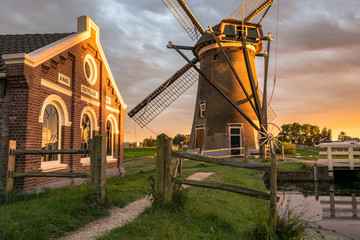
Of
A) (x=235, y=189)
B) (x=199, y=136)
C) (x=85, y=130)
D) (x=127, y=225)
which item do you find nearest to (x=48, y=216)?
(x=127, y=225)

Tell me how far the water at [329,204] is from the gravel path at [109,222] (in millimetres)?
3488

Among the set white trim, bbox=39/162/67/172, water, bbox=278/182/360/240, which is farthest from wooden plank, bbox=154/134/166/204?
white trim, bbox=39/162/67/172

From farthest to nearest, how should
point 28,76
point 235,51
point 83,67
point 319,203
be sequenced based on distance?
point 235,51 → point 83,67 → point 319,203 → point 28,76

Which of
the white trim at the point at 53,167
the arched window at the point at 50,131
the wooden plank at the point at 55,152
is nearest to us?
the wooden plank at the point at 55,152

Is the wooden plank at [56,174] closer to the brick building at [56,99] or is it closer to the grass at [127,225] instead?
the grass at [127,225]

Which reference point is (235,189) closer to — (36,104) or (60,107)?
(36,104)

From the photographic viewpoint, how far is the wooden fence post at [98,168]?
6180 mm

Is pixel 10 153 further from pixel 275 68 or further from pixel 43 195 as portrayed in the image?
pixel 275 68

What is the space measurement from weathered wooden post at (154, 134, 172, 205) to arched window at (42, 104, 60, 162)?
18.6 feet

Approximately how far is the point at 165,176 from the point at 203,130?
64.1 feet

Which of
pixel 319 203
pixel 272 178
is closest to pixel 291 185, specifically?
pixel 319 203

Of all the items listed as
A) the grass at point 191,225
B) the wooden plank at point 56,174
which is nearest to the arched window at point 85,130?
the wooden plank at point 56,174

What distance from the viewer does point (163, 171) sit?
19.0 ft

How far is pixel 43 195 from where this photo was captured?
7.74 metres
